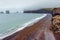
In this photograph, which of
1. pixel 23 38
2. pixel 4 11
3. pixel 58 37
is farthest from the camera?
pixel 4 11

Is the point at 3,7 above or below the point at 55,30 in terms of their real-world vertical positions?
above

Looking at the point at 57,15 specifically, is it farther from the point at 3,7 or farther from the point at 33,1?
the point at 3,7

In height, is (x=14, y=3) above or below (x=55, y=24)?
above

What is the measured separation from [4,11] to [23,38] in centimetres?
118

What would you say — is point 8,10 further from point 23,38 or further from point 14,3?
point 23,38

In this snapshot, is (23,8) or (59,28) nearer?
(59,28)

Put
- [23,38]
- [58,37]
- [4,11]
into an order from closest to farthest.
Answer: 1. [23,38]
2. [58,37]
3. [4,11]

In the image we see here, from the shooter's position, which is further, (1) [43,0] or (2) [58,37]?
(1) [43,0]

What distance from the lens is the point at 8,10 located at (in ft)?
5.61

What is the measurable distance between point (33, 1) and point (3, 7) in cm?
Result: 42

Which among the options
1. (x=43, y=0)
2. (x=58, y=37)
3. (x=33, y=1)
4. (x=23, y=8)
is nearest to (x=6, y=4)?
(x=23, y=8)

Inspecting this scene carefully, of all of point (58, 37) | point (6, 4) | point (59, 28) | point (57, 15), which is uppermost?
point (6, 4)

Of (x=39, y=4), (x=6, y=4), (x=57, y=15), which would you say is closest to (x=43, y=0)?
(x=39, y=4)

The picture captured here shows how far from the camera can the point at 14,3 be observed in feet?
5.65
